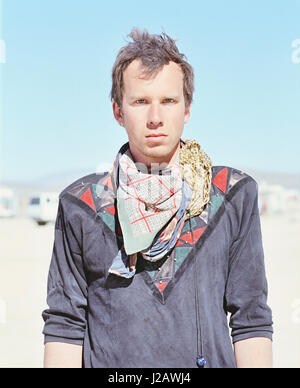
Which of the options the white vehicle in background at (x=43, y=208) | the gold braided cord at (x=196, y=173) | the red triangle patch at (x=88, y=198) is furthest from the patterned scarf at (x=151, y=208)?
the white vehicle in background at (x=43, y=208)

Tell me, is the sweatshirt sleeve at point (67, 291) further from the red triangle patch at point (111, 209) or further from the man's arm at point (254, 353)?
the man's arm at point (254, 353)

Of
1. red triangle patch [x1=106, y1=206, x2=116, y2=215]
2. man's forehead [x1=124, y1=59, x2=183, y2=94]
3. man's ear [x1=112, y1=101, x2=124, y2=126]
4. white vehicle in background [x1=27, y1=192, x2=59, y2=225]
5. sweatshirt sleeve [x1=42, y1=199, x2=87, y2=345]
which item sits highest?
white vehicle in background [x1=27, y1=192, x2=59, y2=225]

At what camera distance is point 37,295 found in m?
9.34

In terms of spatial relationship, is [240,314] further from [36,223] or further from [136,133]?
[36,223]

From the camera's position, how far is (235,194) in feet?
7.59

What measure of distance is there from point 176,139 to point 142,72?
29 cm

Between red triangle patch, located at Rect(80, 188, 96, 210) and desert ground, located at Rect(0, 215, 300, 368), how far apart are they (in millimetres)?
1570

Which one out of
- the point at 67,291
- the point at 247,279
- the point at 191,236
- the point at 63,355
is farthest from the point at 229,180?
the point at 63,355

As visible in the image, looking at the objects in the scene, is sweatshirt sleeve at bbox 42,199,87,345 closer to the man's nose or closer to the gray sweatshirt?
the gray sweatshirt

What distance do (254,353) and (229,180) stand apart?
2.29 feet

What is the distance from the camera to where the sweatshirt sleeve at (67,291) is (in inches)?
89.0

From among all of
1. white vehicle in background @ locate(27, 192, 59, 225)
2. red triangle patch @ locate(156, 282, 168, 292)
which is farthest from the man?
white vehicle in background @ locate(27, 192, 59, 225)

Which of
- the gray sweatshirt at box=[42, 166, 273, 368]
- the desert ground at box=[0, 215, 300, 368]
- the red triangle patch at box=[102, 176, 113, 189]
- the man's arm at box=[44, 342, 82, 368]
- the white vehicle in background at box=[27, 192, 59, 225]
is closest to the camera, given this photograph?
the gray sweatshirt at box=[42, 166, 273, 368]

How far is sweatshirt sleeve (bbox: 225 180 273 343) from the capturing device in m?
2.23
